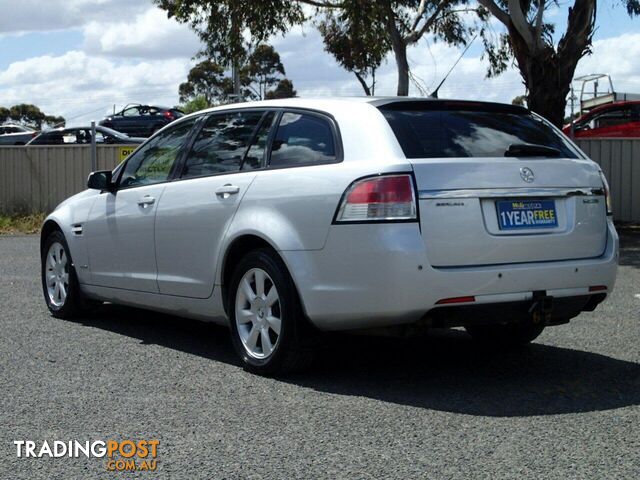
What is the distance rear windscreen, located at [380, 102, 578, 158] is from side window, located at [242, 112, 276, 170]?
883 mm

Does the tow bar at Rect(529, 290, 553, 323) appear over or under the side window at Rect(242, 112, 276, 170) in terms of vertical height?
under

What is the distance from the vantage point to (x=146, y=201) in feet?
24.5

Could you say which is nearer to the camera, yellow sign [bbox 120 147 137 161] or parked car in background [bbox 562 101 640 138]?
yellow sign [bbox 120 147 137 161]

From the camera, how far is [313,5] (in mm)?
24328

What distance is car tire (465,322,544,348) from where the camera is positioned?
278 inches

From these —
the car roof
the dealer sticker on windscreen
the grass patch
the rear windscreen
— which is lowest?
the grass patch

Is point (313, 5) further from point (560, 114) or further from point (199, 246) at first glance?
point (199, 246)

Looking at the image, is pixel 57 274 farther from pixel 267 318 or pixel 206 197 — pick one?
pixel 267 318

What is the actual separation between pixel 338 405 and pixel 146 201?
2.56m

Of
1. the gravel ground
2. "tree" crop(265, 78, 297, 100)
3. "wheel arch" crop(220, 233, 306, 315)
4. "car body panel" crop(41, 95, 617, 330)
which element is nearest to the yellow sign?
the gravel ground

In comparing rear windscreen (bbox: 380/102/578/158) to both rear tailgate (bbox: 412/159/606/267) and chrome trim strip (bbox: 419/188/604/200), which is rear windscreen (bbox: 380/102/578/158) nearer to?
rear tailgate (bbox: 412/159/606/267)

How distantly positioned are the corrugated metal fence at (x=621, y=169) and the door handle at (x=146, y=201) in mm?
12767

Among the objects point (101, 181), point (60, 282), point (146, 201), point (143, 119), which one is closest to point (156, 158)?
point (146, 201)

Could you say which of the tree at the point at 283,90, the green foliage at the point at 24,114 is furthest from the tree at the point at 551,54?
the green foliage at the point at 24,114
